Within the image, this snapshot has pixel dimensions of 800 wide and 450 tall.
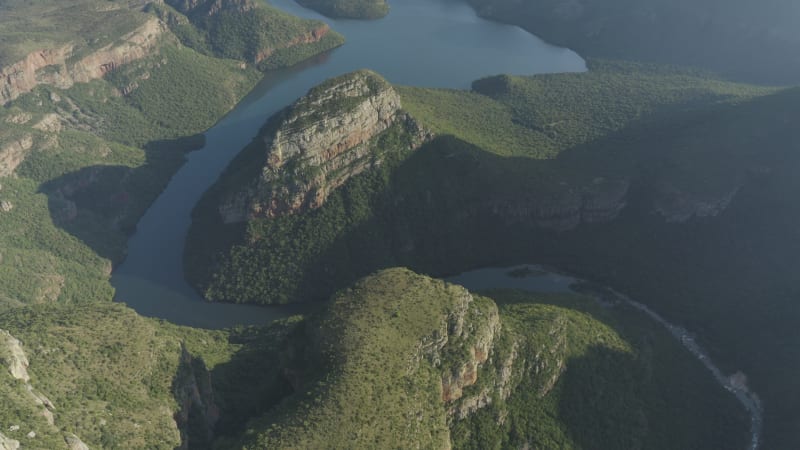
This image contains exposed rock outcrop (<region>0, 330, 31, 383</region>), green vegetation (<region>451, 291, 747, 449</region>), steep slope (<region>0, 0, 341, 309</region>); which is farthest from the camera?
steep slope (<region>0, 0, 341, 309</region>)

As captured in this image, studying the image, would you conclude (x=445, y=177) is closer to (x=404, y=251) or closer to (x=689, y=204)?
(x=404, y=251)

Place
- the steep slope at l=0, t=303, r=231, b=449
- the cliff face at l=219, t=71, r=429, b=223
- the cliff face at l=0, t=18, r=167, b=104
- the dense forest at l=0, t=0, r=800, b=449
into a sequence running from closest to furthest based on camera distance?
the steep slope at l=0, t=303, r=231, b=449 < the dense forest at l=0, t=0, r=800, b=449 < the cliff face at l=219, t=71, r=429, b=223 < the cliff face at l=0, t=18, r=167, b=104

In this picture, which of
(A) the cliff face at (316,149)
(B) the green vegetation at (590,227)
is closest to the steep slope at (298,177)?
(A) the cliff face at (316,149)

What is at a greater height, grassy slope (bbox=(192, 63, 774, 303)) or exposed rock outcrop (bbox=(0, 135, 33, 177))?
exposed rock outcrop (bbox=(0, 135, 33, 177))

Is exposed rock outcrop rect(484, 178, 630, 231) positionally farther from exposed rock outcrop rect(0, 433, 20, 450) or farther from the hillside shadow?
exposed rock outcrop rect(0, 433, 20, 450)

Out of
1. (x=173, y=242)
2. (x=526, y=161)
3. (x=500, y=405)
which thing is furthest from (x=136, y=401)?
(x=526, y=161)

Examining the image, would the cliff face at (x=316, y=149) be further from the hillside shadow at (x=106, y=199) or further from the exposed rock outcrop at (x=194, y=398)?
the exposed rock outcrop at (x=194, y=398)

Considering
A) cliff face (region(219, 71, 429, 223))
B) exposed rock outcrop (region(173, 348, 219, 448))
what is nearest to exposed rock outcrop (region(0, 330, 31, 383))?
exposed rock outcrop (region(173, 348, 219, 448))

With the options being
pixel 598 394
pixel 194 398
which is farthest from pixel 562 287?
pixel 194 398
